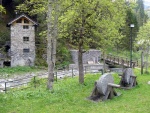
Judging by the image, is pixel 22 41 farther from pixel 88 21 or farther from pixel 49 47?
pixel 49 47

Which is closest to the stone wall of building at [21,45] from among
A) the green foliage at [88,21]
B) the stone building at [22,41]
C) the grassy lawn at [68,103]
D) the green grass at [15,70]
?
the stone building at [22,41]

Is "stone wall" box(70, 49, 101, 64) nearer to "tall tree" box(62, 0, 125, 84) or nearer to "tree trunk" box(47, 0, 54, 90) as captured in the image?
"tall tree" box(62, 0, 125, 84)

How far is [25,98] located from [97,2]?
27.3ft

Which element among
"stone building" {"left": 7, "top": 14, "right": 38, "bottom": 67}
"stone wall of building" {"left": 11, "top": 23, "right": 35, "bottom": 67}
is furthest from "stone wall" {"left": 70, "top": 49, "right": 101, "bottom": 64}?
"stone building" {"left": 7, "top": 14, "right": 38, "bottom": 67}

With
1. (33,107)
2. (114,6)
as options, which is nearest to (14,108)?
(33,107)

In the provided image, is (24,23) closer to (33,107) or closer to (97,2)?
(97,2)

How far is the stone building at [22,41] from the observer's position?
42.1 meters

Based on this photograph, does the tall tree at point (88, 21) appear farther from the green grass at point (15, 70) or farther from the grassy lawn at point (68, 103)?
the green grass at point (15, 70)

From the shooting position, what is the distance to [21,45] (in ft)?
140

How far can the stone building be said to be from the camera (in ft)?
138

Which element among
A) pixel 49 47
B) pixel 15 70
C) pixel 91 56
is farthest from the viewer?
pixel 91 56

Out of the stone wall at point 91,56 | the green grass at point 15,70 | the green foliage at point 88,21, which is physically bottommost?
the green grass at point 15,70

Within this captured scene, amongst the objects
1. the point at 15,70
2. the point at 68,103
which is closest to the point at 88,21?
the point at 68,103

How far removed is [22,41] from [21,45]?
27.3 inches
